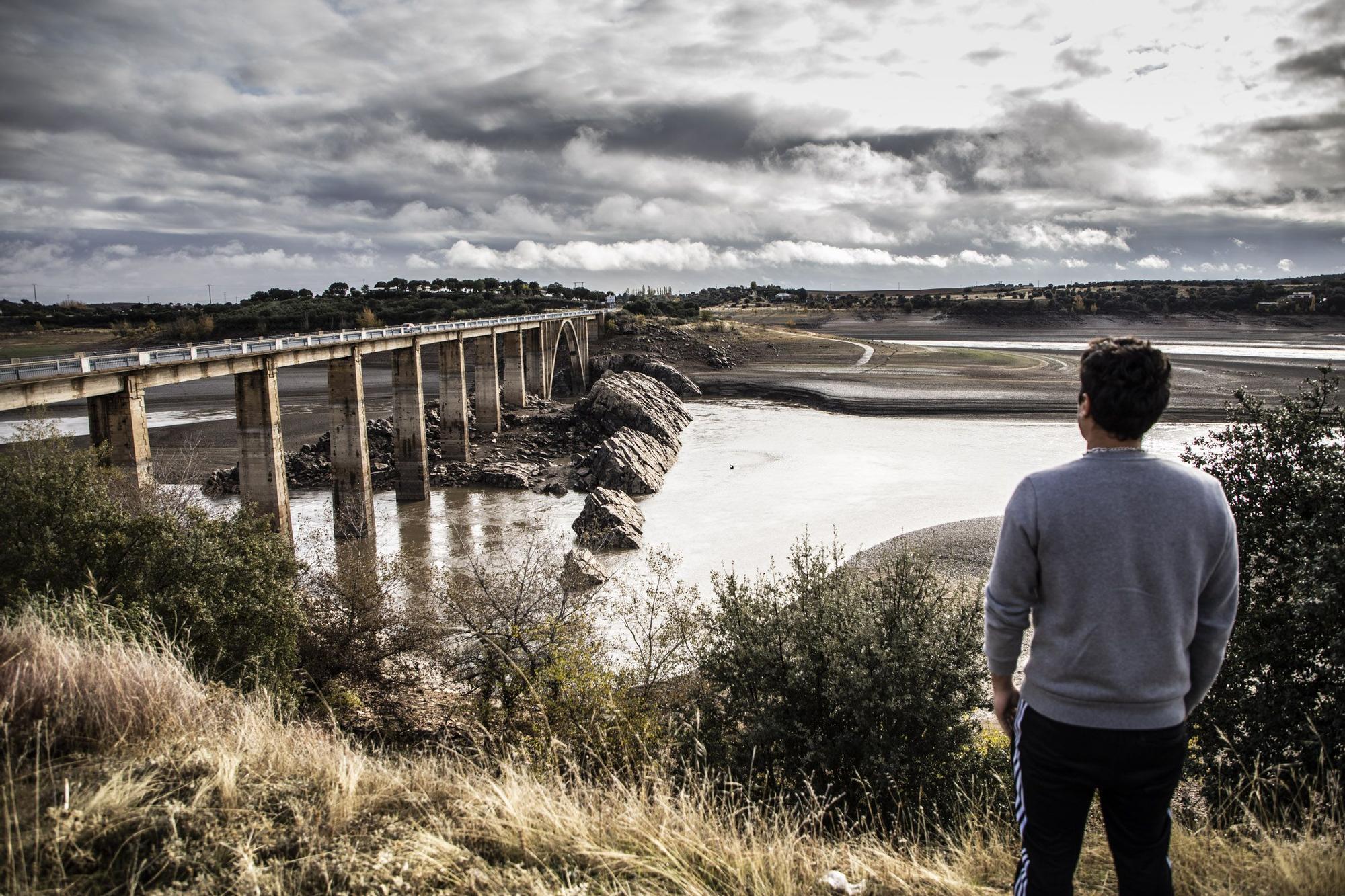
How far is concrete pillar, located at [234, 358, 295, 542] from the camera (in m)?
24.6

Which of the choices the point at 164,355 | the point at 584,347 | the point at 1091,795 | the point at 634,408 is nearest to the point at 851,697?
the point at 1091,795

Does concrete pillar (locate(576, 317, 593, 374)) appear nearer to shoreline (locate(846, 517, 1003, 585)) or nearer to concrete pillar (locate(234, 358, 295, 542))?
concrete pillar (locate(234, 358, 295, 542))

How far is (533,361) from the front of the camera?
69.4 metres

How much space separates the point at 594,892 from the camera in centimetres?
392

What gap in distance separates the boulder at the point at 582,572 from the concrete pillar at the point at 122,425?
10.9 metres

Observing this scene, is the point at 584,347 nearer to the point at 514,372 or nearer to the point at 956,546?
the point at 514,372

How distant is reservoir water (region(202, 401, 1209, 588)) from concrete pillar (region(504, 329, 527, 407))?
62.9ft

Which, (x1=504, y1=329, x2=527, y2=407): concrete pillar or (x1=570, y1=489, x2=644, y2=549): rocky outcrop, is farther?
(x1=504, y1=329, x2=527, y2=407): concrete pillar

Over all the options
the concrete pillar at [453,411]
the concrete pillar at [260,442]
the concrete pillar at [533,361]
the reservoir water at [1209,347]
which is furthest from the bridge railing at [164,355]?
the reservoir water at [1209,347]

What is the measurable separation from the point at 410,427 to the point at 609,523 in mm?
13778

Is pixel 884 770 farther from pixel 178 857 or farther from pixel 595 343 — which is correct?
pixel 595 343

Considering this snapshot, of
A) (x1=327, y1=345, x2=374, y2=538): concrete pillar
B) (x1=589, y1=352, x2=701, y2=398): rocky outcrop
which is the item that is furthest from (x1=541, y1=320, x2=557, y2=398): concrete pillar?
(x1=327, y1=345, x2=374, y2=538): concrete pillar

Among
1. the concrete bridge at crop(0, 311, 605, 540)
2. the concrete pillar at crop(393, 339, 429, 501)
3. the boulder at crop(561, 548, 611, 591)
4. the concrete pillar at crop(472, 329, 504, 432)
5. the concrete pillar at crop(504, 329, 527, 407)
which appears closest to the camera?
the concrete bridge at crop(0, 311, 605, 540)

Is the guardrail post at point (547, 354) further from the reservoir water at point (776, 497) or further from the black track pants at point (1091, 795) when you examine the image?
the black track pants at point (1091, 795)
